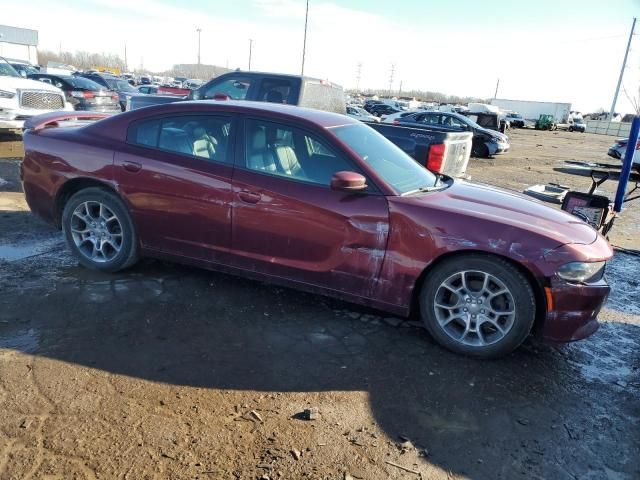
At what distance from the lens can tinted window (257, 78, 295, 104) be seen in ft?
26.7

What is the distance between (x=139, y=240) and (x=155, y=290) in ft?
1.58

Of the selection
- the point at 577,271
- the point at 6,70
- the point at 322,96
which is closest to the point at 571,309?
the point at 577,271

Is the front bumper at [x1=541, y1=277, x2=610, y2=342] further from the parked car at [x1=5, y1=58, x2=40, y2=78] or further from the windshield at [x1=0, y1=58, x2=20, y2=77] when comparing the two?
the parked car at [x1=5, y1=58, x2=40, y2=78]

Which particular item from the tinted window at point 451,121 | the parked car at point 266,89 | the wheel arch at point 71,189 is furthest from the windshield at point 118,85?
the wheel arch at point 71,189

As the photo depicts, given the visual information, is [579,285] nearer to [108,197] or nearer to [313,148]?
[313,148]

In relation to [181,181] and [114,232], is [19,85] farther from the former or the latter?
[181,181]

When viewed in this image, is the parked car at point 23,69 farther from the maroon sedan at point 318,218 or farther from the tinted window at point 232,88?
the maroon sedan at point 318,218

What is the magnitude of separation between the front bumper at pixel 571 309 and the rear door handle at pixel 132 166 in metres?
3.33

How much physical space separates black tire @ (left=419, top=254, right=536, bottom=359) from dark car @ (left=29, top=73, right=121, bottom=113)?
42.9 feet

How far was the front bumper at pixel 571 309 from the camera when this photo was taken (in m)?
3.28

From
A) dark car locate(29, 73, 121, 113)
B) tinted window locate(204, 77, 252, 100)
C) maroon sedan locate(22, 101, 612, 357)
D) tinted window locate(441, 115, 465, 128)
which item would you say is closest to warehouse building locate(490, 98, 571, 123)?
tinted window locate(441, 115, 465, 128)

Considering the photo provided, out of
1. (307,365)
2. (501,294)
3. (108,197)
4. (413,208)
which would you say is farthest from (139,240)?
(501,294)

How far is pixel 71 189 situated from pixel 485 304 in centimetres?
372

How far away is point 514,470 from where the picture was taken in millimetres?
2506
